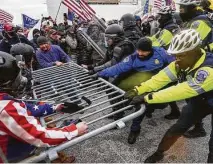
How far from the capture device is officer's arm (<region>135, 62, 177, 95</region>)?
2916 millimetres

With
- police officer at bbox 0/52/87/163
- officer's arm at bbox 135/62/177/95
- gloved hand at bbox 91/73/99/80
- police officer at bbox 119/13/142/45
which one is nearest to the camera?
police officer at bbox 0/52/87/163

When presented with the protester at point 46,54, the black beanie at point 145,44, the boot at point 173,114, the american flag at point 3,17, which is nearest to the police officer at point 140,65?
the black beanie at point 145,44

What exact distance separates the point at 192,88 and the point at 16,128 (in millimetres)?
1633

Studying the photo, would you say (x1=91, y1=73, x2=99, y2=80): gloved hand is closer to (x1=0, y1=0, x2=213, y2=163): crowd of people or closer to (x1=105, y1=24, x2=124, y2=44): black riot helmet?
(x1=0, y1=0, x2=213, y2=163): crowd of people

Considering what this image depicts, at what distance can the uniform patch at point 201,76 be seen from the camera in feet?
7.77

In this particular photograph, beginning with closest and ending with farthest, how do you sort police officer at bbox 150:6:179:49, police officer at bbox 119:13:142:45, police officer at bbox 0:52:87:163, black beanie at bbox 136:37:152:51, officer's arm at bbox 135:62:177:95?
police officer at bbox 0:52:87:163
officer's arm at bbox 135:62:177:95
black beanie at bbox 136:37:152:51
police officer at bbox 150:6:179:49
police officer at bbox 119:13:142:45

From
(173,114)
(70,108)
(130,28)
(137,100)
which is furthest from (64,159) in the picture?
(130,28)

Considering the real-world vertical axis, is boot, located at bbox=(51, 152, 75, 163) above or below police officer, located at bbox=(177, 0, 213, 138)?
below

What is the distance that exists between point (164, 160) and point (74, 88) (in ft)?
4.83

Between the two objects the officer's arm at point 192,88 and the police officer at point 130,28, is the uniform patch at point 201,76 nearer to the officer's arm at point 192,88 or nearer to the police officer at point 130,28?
the officer's arm at point 192,88

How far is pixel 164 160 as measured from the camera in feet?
10.4

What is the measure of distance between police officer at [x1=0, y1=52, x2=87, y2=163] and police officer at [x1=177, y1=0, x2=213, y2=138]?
2.29 meters

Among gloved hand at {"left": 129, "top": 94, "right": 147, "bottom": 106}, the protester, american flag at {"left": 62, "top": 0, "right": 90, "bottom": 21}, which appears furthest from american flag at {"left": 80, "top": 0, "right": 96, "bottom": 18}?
gloved hand at {"left": 129, "top": 94, "right": 147, "bottom": 106}

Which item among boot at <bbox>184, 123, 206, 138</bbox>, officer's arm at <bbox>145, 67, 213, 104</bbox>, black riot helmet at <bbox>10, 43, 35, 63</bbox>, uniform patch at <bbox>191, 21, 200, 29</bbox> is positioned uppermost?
uniform patch at <bbox>191, 21, 200, 29</bbox>
